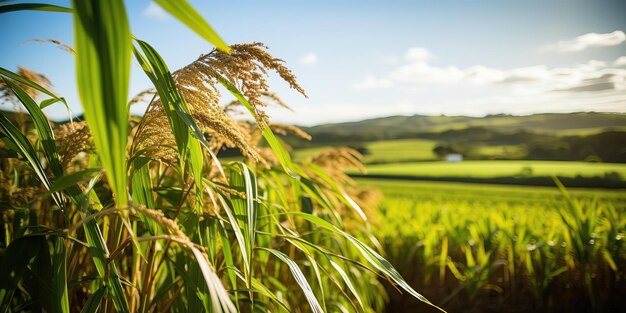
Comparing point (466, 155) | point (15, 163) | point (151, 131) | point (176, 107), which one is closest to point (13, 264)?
point (151, 131)

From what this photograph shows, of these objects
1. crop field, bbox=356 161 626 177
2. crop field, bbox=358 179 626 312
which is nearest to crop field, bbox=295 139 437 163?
crop field, bbox=356 161 626 177

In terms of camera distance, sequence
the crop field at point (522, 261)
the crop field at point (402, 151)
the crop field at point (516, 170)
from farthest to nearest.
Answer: the crop field at point (402, 151) < the crop field at point (516, 170) < the crop field at point (522, 261)

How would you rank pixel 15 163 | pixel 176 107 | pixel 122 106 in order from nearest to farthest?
1. pixel 122 106
2. pixel 176 107
3. pixel 15 163

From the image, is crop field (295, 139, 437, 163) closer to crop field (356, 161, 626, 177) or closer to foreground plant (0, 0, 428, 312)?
crop field (356, 161, 626, 177)

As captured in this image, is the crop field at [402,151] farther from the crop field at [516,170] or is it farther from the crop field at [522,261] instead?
the crop field at [522,261]

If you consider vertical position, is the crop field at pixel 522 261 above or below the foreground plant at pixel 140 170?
below

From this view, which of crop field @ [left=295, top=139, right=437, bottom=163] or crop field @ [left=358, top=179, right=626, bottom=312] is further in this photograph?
crop field @ [left=295, top=139, right=437, bottom=163]

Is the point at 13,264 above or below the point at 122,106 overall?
below

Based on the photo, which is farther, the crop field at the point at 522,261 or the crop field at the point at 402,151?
the crop field at the point at 402,151

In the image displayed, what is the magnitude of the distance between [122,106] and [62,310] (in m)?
0.69

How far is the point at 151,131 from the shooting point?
89 centimetres

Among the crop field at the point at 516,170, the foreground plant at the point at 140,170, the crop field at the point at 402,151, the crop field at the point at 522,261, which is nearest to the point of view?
the foreground plant at the point at 140,170

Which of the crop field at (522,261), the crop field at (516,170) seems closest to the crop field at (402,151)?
the crop field at (516,170)

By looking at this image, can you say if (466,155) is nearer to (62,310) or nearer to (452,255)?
(452,255)
